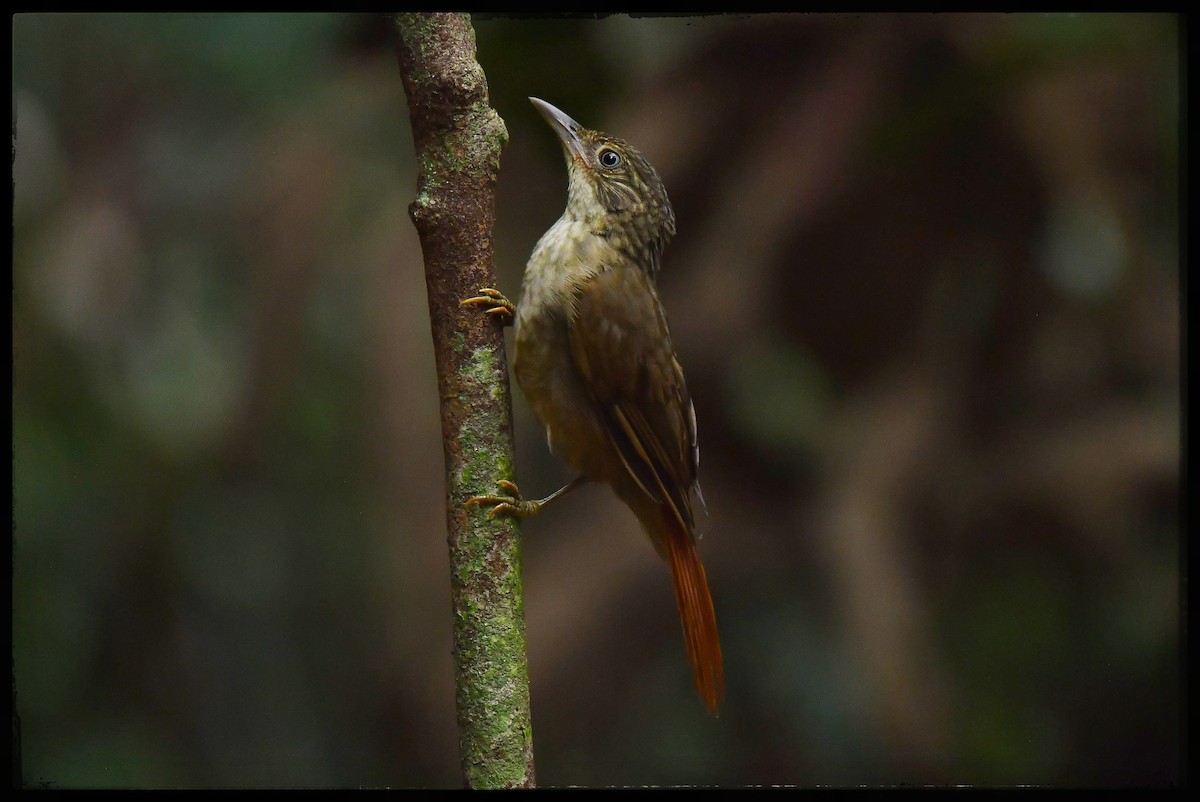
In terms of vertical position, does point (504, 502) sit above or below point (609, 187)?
below

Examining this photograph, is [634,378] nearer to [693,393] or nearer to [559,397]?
[559,397]

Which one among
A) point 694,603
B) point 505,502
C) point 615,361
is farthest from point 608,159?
point 694,603

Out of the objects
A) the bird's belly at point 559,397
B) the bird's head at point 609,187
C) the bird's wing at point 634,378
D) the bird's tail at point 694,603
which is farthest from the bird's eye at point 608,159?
the bird's tail at point 694,603

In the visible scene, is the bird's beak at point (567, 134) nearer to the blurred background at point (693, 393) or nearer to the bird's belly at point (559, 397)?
the blurred background at point (693, 393)

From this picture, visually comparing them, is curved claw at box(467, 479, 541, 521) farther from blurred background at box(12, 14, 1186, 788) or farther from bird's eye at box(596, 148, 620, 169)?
blurred background at box(12, 14, 1186, 788)

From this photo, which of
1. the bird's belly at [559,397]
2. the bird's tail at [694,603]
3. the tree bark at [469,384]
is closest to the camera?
the tree bark at [469,384]

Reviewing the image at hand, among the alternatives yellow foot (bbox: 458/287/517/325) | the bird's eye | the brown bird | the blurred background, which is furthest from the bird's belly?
the blurred background

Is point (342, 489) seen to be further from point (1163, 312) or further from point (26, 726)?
point (1163, 312)
